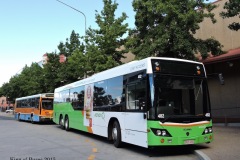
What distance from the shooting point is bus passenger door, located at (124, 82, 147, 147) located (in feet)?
34.7

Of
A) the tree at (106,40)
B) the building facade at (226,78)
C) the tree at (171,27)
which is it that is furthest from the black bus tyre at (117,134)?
the tree at (106,40)

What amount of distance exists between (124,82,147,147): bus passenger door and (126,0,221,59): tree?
18.9ft

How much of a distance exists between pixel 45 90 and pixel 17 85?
25.0 meters

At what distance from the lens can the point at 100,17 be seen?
27.0 metres

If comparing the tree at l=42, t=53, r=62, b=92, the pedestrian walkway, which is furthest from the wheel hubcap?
the tree at l=42, t=53, r=62, b=92

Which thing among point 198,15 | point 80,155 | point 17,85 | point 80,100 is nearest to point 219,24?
point 198,15

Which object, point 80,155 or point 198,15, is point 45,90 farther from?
point 80,155

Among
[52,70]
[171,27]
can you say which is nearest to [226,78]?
[171,27]

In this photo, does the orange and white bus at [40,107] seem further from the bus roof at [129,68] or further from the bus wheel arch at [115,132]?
the bus wheel arch at [115,132]

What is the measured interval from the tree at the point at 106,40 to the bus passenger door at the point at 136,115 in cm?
1316

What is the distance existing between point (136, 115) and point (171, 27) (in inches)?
281

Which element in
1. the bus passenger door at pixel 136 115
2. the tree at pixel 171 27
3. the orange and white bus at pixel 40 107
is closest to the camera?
the bus passenger door at pixel 136 115

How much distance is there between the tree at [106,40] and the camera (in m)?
25.3

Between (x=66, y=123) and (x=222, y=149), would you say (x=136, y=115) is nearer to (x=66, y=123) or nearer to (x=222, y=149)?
(x=222, y=149)
